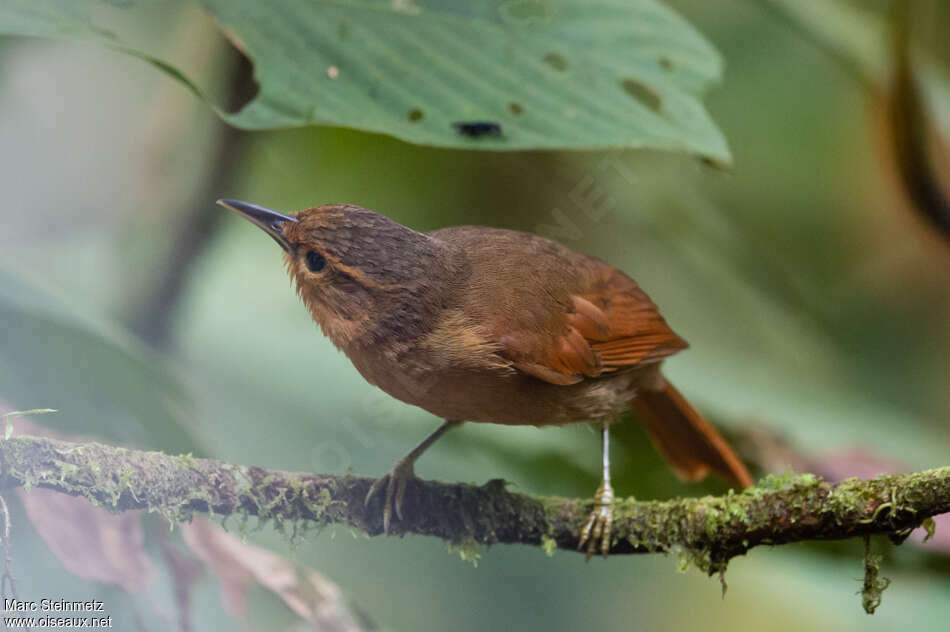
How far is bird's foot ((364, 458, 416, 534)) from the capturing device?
1860 mm

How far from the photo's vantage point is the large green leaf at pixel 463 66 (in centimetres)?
194

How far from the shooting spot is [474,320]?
177 centimetres

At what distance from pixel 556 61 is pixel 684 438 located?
113 centimetres

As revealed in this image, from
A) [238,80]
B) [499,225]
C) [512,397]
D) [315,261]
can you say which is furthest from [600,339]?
[238,80]

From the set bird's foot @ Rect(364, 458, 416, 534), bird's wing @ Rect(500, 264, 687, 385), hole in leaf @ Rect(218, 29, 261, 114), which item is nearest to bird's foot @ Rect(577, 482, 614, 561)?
bird's wing @ Rect(500, 264, 687, 385)

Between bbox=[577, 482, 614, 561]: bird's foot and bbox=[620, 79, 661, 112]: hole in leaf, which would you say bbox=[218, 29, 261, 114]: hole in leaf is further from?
bbox=[577, 482, 614, 561]: bird's foot

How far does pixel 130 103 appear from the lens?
2.00m

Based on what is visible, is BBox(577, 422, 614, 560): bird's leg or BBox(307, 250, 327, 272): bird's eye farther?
BBox(577, 422, 614, 560): bird's leg

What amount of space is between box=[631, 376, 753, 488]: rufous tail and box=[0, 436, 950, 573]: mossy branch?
513 mm

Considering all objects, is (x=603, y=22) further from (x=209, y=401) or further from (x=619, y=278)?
(x=209, y=401)

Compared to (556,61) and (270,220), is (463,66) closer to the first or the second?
(556,61)

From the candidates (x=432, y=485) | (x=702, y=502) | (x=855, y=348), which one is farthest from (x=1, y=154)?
(x=855, y=348)

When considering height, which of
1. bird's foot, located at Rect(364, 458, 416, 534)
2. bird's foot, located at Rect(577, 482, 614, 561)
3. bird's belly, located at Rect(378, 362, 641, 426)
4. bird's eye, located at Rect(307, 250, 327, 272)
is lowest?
bird's foot, located at Rect(364, 458, 416, 534)

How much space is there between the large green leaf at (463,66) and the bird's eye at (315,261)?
450 millimetres
